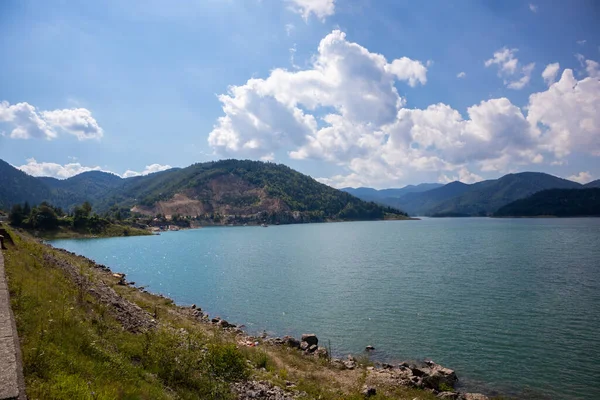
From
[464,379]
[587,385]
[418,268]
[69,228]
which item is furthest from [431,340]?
[69,228]

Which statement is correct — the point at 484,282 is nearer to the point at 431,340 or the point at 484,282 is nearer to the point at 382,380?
the point at 431,340

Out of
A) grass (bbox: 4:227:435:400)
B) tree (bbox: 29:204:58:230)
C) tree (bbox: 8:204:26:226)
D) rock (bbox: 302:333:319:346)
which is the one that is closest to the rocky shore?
rock (bbox: 302:333:319:346)

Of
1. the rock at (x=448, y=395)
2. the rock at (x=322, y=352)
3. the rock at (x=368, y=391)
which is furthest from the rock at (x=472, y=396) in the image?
the rock at (x=322, y=352)

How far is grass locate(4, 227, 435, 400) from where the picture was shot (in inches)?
363

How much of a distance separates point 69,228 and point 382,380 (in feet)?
568

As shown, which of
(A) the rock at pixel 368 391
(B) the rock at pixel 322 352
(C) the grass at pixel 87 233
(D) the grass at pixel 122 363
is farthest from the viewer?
(C) the grass at pixel 87 233

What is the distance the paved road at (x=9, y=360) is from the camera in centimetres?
708

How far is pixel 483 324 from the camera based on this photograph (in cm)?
3155

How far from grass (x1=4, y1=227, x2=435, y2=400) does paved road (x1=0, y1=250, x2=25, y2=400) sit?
13.5 inches

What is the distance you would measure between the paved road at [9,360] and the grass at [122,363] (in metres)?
0.34

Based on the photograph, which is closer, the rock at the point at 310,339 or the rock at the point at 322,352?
the rock at the point at 322,352

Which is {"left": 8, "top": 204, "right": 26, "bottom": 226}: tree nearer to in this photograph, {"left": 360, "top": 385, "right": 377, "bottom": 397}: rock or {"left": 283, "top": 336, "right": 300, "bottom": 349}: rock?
{"left": 283, "top": 336, "right": 300, "bottom": 349}: rock

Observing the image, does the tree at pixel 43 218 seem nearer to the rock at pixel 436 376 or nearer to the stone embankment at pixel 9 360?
the stone embankment at pixel 9 360

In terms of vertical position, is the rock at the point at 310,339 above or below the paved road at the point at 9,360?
below
